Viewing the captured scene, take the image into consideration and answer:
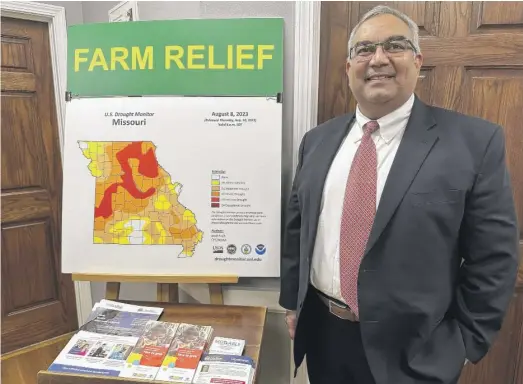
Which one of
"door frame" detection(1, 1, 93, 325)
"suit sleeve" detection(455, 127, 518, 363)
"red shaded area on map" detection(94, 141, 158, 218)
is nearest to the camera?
"suit sleeve" detection(455, 127, 518, 363)

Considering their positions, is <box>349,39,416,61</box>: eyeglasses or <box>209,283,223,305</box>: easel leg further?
<box>209,283,223,305</box>: easel leg

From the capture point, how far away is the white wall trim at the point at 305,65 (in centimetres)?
135

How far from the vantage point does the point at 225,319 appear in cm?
134

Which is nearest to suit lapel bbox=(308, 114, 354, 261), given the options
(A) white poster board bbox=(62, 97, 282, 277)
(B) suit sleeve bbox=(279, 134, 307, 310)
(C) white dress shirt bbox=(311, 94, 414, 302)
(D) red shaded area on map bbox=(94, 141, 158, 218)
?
(C) white dress shirt bbox=(311, 94, 414, 302)

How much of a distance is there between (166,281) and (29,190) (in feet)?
4.59

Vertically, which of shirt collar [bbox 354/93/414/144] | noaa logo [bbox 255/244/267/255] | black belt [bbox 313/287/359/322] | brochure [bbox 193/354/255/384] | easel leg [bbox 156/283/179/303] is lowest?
brochure [bbox 193/354/255/384]

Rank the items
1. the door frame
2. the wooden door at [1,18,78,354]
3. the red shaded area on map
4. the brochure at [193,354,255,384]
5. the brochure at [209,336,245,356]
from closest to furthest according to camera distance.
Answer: the brochure at [193,354,255,384], the brochure at [209,336,245,356], the red shaded area on map, the door frame, the wooden door at [1,18,78,354]

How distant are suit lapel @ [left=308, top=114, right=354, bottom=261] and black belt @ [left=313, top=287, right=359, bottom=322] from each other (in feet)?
0.46

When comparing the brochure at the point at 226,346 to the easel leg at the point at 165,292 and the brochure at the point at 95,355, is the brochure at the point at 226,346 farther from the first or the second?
the easel leg at the point at 165,292

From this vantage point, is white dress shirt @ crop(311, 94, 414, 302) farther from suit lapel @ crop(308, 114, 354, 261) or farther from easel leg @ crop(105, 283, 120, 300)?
easel leg @ crop(105, 283, 120, 300)

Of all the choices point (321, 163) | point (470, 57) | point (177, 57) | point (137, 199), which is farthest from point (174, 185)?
point (470, 57)

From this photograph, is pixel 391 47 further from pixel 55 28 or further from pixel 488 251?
pixel 55 28

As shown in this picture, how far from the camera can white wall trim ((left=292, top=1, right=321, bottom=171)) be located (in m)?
1.35

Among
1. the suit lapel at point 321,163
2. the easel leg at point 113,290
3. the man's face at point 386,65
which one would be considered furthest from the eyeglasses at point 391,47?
the easel leg at point 113,290
